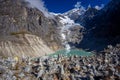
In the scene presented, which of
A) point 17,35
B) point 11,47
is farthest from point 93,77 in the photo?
point 17,35

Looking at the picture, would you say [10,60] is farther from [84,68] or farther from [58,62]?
[84,68]

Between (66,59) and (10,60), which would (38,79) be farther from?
(66,59)

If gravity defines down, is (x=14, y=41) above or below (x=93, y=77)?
above

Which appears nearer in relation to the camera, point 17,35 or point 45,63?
point 45,63

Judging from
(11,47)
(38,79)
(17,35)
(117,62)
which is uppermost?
(17,35)

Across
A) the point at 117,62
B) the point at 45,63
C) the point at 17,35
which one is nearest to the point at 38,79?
the point at 45,63

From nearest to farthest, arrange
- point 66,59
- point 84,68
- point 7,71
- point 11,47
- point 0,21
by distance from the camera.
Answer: point 7,71
point 84,68
point 66,59
point 11,47
point 0,21

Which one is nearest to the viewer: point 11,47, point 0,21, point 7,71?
point 7,71
